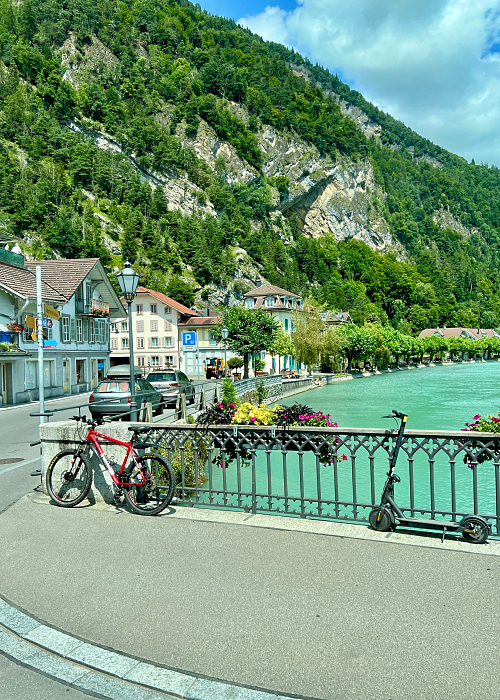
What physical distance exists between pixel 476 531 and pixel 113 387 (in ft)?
54.8

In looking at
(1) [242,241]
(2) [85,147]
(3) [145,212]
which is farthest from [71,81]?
(1) [242,241]

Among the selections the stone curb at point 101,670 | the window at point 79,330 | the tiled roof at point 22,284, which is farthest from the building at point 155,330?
the stone curb at point 101,670

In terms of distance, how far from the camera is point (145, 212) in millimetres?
114625

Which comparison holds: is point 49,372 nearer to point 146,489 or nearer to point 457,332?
point 146,489

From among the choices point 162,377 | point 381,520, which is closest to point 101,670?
point 381,520

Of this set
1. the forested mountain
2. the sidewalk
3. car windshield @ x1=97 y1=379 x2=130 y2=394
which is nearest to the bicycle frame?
the sidewalk

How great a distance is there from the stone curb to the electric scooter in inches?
114

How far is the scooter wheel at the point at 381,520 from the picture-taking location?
5848mm

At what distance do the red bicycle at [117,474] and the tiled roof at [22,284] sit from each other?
26.2 metres

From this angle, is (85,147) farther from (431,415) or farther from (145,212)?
(431,415)

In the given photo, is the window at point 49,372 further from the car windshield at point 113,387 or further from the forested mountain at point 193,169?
the forested mountain at point 193,169

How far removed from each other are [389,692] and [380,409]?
35.2 meters

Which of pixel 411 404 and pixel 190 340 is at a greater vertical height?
pixel 190 340

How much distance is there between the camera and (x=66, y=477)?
7.37m
